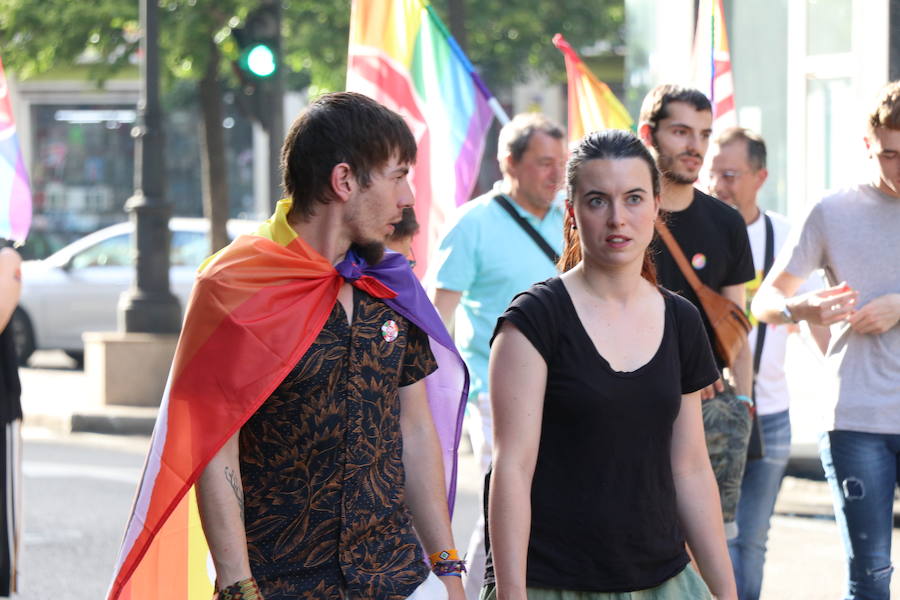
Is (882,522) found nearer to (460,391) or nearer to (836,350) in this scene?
(836,350)

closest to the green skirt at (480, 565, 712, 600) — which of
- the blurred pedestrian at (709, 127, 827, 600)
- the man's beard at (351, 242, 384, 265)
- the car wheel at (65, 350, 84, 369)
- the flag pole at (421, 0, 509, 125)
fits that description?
the man's beard at (351, 242, 384, 265)

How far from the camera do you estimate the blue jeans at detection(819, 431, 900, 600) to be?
4797 millimetres

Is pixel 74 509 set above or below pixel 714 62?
below

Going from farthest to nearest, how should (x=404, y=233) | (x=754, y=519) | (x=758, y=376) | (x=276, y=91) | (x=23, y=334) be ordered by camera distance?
(x=23, y=334), (x=276, y=91), (x=758, y=376), (x=754, y=519), (x=404, y=233)

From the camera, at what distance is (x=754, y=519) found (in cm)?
587

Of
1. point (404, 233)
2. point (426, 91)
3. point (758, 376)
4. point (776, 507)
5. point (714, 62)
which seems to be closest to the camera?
point (404, 233)

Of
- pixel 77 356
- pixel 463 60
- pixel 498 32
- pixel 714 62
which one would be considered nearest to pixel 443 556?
pixel 714 62

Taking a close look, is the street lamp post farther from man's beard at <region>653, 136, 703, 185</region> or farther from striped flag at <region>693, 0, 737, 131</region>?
man's beard at <region>653, 136, 703, 185</region>

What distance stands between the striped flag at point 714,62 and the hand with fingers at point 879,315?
1761mm

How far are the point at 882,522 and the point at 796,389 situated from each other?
21.4 ft

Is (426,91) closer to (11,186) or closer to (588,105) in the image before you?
(588,105)

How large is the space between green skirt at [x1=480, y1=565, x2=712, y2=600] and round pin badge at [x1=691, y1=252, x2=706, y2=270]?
182cm

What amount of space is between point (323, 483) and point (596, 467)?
59cm

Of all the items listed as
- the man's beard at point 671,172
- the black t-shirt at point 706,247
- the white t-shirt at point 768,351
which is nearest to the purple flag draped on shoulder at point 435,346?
the black t-shirt at point 706,247
